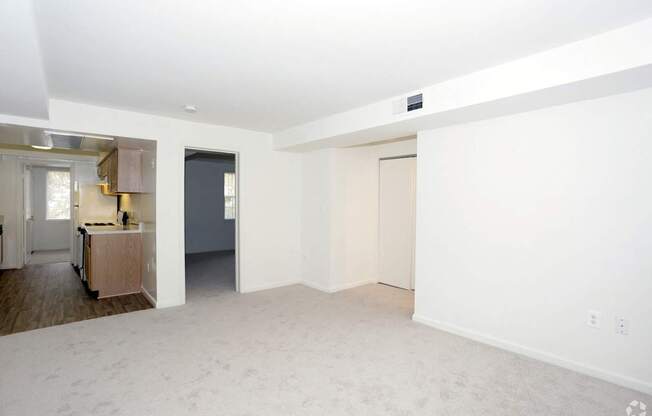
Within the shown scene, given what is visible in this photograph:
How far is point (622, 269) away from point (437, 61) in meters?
2.12

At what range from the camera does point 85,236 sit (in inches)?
207

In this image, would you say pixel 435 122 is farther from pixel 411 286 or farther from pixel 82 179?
pixel 82 179

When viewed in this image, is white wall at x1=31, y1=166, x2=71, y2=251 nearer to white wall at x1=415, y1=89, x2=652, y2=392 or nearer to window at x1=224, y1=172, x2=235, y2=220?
A: window at x1=224, y1=172, x2=235, y2=220

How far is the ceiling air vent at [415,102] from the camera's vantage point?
3.14m

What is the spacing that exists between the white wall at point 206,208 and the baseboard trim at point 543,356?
22.4 ft

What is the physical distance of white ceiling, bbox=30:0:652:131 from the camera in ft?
6.10

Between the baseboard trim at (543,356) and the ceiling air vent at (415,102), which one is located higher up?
the ceiling air vent at (415,102)

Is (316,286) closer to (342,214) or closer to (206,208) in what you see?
(342,214)

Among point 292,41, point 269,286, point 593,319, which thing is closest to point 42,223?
point 269,286

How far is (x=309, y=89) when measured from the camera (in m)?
3.19

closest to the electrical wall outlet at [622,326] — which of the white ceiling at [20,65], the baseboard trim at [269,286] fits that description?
the baseboard trim at [269,286]

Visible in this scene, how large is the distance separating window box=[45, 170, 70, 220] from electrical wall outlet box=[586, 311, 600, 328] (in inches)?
439

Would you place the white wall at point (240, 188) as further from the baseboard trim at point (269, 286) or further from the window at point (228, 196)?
the window at point (228, 196)

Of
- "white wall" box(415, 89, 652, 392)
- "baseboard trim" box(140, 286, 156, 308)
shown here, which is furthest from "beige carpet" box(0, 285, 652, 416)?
"baseboard trim" box(140, 286, 156, 308)
